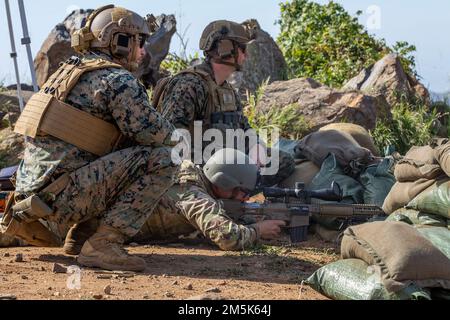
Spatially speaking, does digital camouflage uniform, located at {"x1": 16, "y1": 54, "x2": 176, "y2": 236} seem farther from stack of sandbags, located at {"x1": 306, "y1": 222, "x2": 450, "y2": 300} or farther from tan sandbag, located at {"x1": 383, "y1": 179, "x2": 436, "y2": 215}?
tan sandbag, located at {"x1": 383, "y1": 179, "x2": 436, "y2": 215}

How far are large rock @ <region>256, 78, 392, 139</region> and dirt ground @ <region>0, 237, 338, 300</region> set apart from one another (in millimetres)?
3292

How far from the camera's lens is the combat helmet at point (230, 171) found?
6.61 meters

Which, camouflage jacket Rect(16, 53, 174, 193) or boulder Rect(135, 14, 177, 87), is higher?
boulder Rect(135, 14, 177, 87)

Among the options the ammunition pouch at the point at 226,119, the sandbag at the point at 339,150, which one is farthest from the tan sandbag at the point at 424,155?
the ammunition pouch at the point at 226,119

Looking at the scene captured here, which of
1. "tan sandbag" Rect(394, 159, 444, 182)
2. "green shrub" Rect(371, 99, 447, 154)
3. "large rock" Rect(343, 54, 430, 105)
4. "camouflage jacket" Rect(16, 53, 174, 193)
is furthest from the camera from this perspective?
"large rock" Rect(343, 54, 430, 105)

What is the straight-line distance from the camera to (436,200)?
577 centimetres

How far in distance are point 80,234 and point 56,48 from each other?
235 inches

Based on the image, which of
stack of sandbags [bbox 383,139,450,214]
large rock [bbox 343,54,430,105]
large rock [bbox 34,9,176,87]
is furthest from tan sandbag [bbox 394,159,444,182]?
large rock [bbox 34,9,176,87]

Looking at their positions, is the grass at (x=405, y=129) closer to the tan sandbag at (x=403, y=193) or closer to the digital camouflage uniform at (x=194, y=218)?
the tan sandbag at (x=403, y=193)

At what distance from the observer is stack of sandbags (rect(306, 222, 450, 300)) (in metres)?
4.42

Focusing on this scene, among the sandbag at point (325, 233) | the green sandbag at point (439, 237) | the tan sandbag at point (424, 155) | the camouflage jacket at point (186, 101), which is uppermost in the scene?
the camouflage jacket at point (186, 101)

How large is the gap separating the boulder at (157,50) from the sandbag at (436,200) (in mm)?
5696

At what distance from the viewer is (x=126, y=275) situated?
17.5 ft
